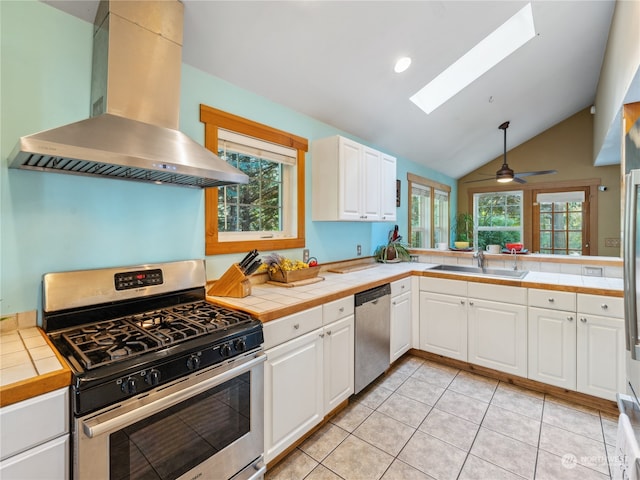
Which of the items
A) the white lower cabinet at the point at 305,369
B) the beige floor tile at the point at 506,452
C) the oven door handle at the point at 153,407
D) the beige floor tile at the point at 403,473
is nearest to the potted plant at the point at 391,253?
the white lower cabinet at the point at 305,369

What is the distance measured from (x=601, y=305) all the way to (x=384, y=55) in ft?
7.93

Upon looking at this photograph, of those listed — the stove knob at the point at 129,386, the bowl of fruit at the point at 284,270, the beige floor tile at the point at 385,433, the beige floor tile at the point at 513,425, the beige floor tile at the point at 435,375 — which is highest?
the bowl of fruit at the point at 284,270

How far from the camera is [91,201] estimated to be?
160 cm

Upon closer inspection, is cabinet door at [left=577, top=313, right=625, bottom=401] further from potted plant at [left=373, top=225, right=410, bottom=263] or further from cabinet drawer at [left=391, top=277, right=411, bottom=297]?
potted plant at [left=373, top=225, right=410, bottom=263]

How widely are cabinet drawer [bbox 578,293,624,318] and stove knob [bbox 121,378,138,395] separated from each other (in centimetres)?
280

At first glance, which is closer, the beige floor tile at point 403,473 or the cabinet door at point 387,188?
the beige floor tile at point 403,473

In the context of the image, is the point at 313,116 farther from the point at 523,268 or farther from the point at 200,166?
the point at 523,268

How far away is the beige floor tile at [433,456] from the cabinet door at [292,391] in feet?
1.85

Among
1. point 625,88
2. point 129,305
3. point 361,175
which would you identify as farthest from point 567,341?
point 129,305

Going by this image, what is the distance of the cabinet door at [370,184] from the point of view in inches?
117

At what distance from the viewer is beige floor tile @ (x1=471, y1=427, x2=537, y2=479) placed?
1736 mm

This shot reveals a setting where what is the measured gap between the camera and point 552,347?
2.41 metres

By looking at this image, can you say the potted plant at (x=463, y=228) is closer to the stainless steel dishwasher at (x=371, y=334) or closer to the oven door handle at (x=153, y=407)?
the stainless steel dishwasher at (x=371, y=334)

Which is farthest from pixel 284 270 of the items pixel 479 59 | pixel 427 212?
pixel 427 212
